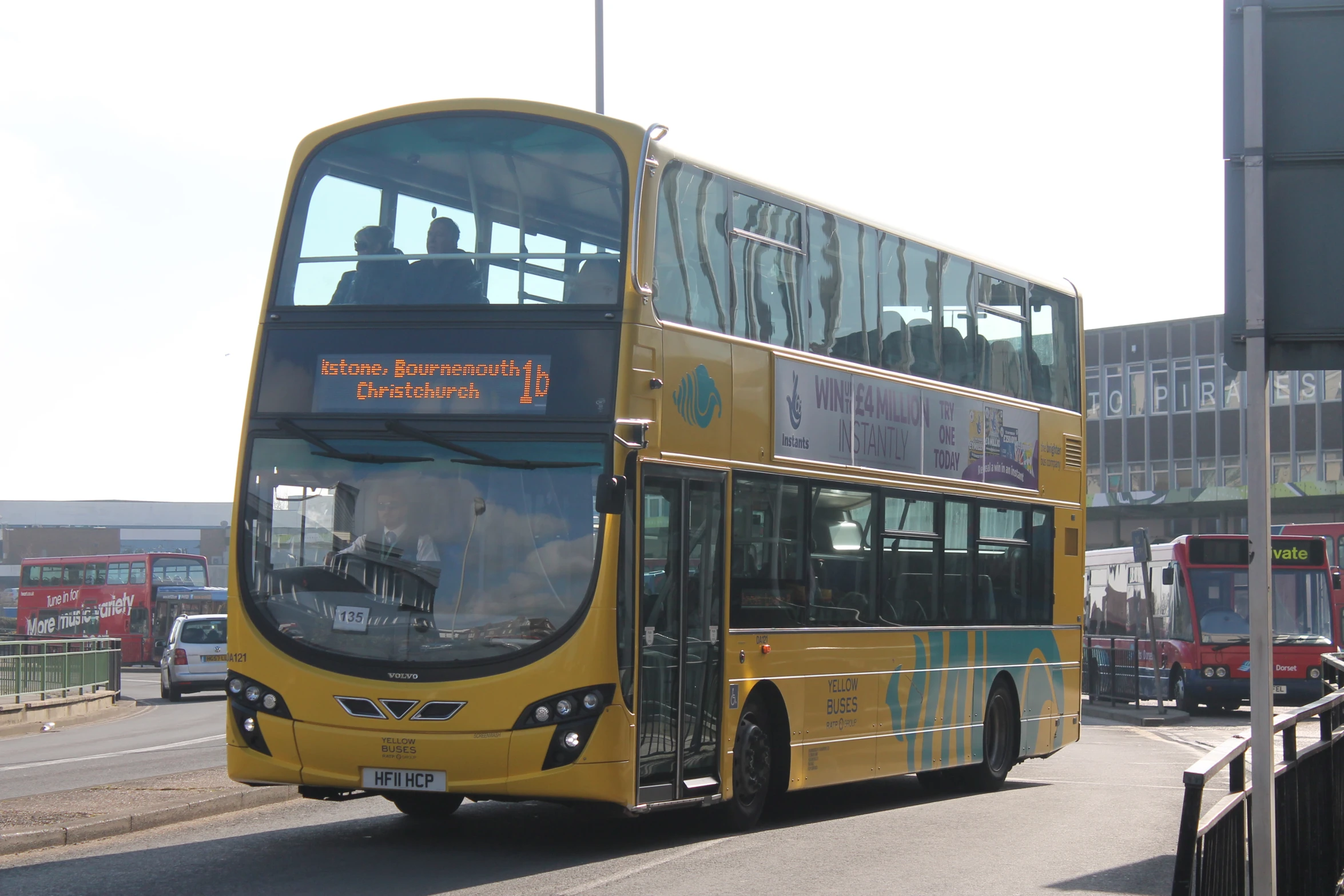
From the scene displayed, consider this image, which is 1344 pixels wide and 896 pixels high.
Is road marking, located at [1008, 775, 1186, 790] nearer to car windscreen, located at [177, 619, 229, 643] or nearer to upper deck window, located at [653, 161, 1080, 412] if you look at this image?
upper deck window, located at [653, 161, 1080, 412]

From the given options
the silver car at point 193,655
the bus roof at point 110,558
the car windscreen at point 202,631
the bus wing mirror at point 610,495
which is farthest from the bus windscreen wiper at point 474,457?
the bus roof at point 110,558

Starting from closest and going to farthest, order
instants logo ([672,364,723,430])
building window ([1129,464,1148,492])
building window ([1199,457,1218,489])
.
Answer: instants logo ([672,364,723,430]) < building window ([1199,457,1218,489]) < building window ([1129,464,1148,492])

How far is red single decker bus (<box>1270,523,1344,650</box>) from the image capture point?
30.1 m

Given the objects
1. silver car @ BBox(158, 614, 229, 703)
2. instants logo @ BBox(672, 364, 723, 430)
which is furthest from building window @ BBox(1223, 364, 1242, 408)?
instants logo @ BBox(672, 364, 723, 430)

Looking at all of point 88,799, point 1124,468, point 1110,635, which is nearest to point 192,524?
point 1124,468

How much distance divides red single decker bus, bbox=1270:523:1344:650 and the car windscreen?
23.0 m

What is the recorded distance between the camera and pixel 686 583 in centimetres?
1119

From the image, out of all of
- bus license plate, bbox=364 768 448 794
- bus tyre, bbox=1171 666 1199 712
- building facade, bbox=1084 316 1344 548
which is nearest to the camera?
bus license plate, bbox=364 768 448 794

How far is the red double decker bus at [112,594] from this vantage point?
177 feet

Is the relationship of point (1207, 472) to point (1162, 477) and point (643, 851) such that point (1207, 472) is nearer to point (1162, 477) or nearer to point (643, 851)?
point (1162, 477)

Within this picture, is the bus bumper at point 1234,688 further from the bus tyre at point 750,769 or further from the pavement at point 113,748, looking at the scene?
the bus tyre at point 750,769

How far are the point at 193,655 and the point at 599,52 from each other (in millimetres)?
21799

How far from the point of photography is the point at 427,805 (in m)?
12.2

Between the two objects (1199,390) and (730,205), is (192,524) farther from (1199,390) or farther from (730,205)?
(730,205)
